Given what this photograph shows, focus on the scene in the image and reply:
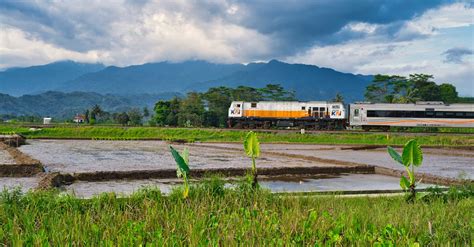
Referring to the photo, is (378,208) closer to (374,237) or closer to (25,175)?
(374,237)

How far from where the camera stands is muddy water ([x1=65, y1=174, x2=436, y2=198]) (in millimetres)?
9906

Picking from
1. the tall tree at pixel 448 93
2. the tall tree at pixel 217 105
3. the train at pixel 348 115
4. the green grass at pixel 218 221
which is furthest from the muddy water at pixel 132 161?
the tall tree at pixel 448 93

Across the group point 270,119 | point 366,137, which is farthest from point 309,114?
point 366,137

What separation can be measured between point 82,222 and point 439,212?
4.62 meters

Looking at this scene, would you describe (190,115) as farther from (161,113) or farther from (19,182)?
(19,182)

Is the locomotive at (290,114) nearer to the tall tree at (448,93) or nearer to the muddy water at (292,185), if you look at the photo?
the muddy water at (292,185)

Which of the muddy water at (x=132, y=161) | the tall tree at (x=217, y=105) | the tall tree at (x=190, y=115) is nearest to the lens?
the muddy water at (x=132, y=161)

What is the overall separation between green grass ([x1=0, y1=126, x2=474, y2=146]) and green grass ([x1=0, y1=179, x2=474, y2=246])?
24.5 metres

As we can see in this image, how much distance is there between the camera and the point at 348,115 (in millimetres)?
45906

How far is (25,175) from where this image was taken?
40.5 ft

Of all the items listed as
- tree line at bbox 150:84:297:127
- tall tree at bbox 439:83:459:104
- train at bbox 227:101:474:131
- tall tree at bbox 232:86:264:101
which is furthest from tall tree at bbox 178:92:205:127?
tall tree at bbox 439:83:459:104

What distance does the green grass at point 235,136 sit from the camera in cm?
3114

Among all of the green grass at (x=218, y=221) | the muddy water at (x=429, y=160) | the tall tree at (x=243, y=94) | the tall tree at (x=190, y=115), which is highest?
the tall tree at (x=243, y=94)

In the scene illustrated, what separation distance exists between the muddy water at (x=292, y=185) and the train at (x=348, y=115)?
32.5m
